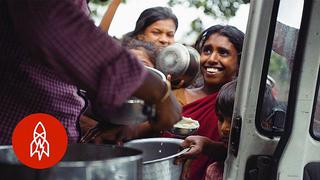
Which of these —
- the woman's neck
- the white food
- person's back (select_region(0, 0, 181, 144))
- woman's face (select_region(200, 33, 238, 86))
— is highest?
person's back (select_region(0, 0, 181, 144))

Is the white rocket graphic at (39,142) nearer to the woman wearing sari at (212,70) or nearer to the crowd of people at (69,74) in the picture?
the crowd of people at (69,74)

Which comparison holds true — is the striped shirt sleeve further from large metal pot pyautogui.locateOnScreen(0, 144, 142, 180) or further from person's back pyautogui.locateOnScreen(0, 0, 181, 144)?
large metal pot pyautogui.locateOnScreen(0, 144, 142, 180)

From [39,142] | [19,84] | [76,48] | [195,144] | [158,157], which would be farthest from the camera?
[195,144]

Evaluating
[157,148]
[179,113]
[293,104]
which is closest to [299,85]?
[293,104]

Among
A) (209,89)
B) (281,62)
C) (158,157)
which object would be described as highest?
(281,62)

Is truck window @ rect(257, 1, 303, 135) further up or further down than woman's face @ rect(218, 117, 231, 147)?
further up

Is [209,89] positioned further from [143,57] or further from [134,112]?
[134,112]

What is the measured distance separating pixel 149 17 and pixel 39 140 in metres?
2.52

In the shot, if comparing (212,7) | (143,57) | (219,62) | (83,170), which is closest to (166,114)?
(83,170)

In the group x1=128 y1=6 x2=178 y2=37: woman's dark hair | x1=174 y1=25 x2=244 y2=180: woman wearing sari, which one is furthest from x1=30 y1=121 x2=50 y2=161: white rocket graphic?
x1=128 y1=6 x2=178 y2=37: woman's dark hair

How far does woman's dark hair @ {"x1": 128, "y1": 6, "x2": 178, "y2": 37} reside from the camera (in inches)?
151

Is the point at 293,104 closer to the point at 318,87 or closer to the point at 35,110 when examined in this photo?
the point at 318,87

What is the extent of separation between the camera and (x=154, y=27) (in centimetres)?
381

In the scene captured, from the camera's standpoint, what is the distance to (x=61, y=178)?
1258mm
